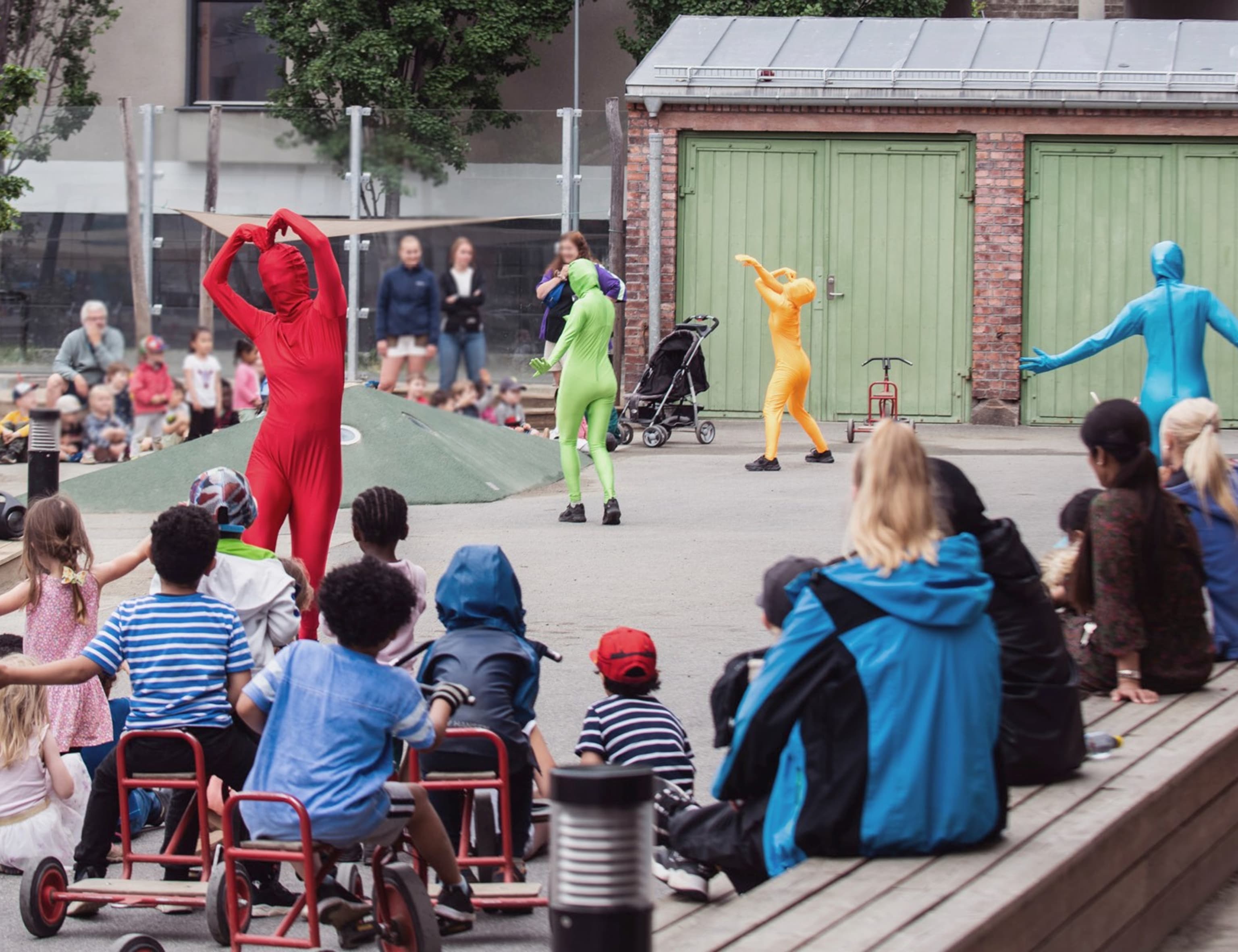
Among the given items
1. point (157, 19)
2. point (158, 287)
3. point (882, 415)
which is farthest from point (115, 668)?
point (157, 19)

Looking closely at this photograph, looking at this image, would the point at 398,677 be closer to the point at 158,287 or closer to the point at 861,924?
the point at 861,924

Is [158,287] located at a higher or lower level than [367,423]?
higher

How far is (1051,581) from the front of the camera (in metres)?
7.03

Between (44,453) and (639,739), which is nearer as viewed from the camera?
(639,739)

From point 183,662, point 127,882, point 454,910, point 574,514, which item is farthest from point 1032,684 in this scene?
point 574,514

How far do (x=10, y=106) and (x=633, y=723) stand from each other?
14326 millimetres

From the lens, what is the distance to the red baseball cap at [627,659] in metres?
5.54

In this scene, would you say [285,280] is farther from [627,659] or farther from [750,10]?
[750,10]

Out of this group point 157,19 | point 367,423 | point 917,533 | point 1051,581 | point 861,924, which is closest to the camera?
point 861,924

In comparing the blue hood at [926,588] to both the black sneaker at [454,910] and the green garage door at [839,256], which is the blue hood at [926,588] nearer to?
the black sneaker at [454,910]

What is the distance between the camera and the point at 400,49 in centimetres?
3089

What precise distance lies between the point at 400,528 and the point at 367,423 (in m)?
8.76

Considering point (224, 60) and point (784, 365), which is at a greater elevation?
point (224, 60)

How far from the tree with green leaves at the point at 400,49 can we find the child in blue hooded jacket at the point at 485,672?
968 inches
